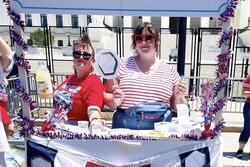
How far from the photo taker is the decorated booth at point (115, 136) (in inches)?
78.7

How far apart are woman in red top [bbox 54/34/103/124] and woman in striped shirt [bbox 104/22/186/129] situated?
0.36 ft

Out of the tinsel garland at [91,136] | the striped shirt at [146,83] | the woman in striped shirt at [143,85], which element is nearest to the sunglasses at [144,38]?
the woman in striped shirt at [143,85]

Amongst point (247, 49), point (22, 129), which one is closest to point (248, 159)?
point (22, 129)

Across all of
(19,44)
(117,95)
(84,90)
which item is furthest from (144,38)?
(19,44)

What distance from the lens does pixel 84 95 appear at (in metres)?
2.43

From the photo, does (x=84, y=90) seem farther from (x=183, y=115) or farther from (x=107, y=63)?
(x=183, y=115)

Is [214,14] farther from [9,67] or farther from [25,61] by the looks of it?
[9,67]

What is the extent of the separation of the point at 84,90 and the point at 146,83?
1.53ft

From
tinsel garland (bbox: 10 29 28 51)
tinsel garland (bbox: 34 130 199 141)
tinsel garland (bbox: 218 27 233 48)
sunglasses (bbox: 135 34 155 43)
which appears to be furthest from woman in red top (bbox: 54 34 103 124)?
tinsel garland (bbox: 218 27 233 48)

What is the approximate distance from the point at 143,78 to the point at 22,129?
0.94 m

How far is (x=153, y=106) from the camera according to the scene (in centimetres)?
239

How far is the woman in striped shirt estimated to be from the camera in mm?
2396

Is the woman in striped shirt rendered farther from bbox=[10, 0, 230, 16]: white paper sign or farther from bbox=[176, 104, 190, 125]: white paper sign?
bbox=[10, 0, 230, 16]: white paper sign

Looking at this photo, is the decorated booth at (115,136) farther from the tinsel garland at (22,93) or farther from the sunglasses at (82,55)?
the sunglasses at (82,55)
